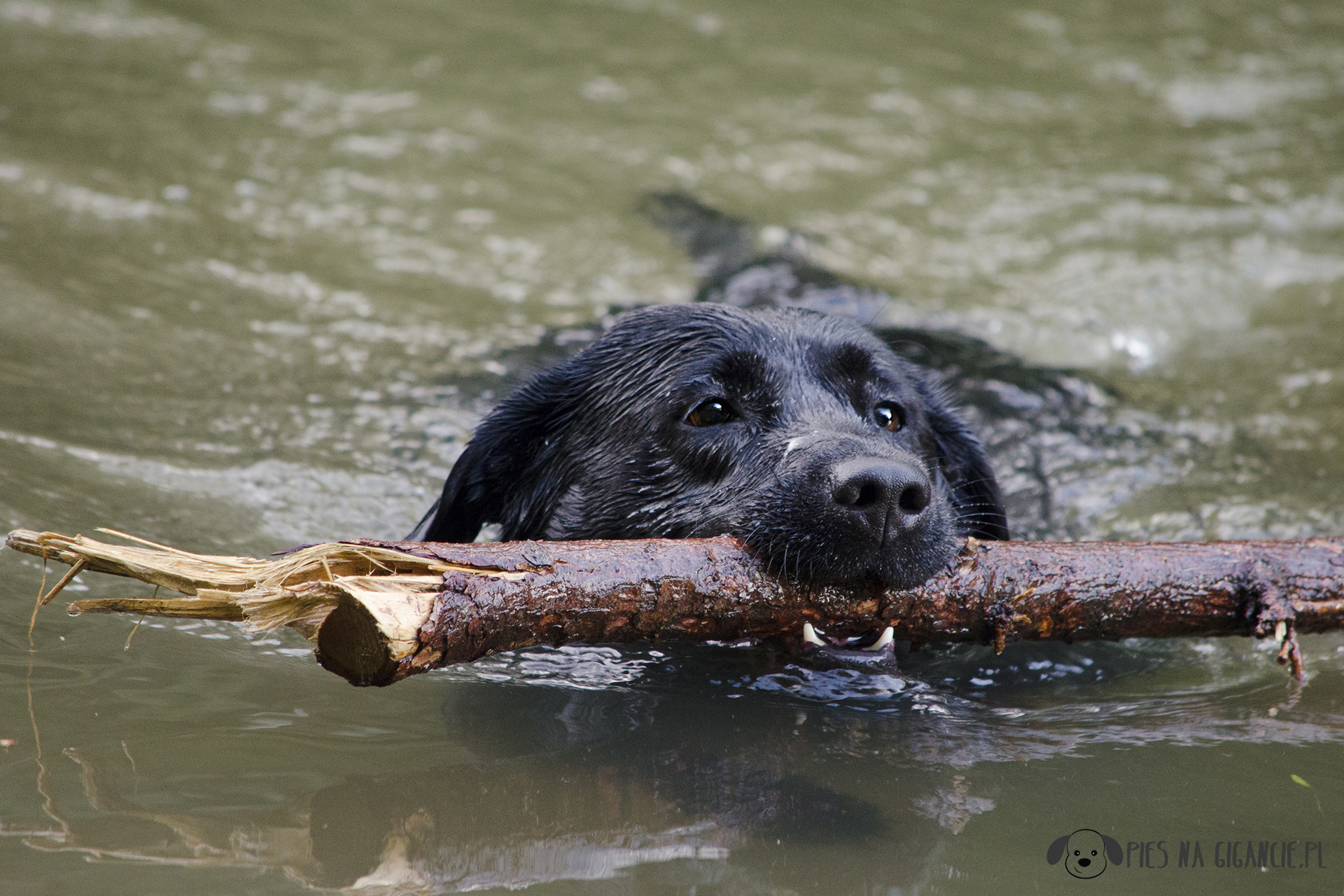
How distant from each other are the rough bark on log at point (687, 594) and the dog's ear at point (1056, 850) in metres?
0.60

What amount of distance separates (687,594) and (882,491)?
0.49 meters

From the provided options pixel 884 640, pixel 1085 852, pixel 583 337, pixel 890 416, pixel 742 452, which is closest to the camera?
pixel 1085 852

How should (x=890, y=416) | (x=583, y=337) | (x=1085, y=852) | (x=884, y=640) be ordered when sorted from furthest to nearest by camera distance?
(x=583, y=337) < (x=890, y=416) < (x=884, y=640) < (x=1085, y=852)

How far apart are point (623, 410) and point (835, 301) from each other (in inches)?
87.5

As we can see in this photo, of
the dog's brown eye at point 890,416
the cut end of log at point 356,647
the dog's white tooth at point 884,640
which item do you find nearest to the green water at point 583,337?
the dog's white tooth at point 884,640

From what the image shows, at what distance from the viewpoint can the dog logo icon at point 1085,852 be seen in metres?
2.15

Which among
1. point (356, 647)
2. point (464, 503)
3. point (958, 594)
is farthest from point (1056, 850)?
point (464, 503)

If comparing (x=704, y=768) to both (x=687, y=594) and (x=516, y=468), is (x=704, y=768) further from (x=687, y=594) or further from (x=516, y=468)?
(x=516, y=468)

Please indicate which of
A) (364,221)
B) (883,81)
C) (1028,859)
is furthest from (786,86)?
(1028,859)

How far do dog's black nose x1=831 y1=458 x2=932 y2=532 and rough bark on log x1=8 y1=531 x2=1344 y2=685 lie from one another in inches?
7.3

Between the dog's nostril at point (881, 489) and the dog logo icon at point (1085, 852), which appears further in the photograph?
the dog's nostril at point (881, 489)

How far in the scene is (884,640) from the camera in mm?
2914

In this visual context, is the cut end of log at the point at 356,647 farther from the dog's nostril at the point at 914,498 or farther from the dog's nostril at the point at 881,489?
the dog's nostril at the point at 914,498

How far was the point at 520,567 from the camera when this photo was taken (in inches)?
95.7
